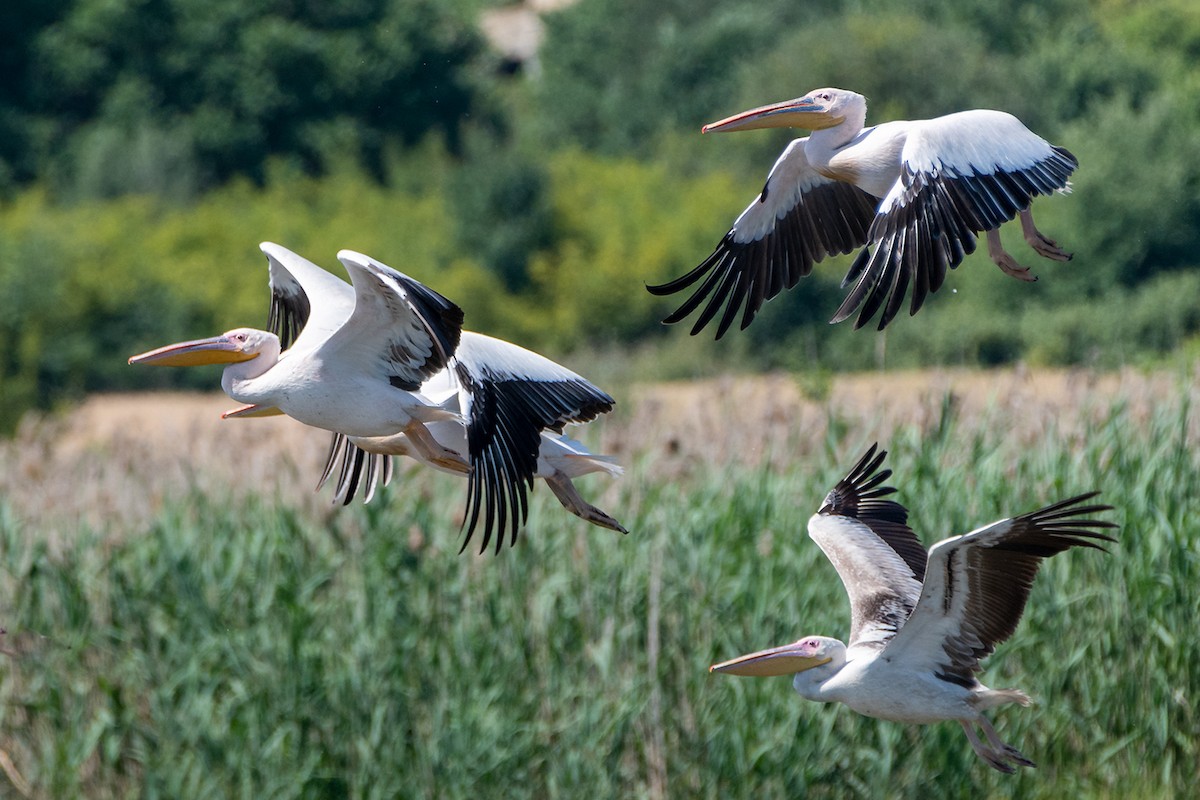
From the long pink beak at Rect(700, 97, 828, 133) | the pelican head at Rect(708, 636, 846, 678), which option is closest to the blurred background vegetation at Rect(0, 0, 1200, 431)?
the pelican head at Rect(708, 636, 846, 678)

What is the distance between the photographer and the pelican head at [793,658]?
5.08 meters

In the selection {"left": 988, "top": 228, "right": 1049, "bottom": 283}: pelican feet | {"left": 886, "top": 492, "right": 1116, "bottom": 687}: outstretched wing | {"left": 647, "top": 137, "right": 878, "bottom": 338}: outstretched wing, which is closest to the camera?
{"left": 988, "top": 228, "right": 1049, "bottom": 283}: pelican feet

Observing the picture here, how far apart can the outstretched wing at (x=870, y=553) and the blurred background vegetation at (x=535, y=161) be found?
13.8 meters

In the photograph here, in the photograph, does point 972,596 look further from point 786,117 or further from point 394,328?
point 394,328

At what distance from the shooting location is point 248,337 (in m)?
4.69

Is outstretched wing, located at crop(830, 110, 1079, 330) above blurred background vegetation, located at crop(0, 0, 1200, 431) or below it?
below

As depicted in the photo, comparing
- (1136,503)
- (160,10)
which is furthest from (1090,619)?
(160,10)

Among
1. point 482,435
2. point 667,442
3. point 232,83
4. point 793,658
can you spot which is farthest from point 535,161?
point 482,435

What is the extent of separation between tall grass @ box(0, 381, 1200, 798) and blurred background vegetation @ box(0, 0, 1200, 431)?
11.5 metres

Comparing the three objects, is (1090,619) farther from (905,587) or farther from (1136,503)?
(905,587)

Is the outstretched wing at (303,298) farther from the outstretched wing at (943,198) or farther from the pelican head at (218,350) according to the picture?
the outstretched wing at (943,198)

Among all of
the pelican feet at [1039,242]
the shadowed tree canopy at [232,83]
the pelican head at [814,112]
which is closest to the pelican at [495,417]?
the pelican head at [814,112]

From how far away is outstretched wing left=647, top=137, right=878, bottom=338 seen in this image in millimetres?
5676

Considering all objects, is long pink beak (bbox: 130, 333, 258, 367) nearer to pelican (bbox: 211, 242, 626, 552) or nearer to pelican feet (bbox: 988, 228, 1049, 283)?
pelican (bbox: 211, 242, 626, 552)
